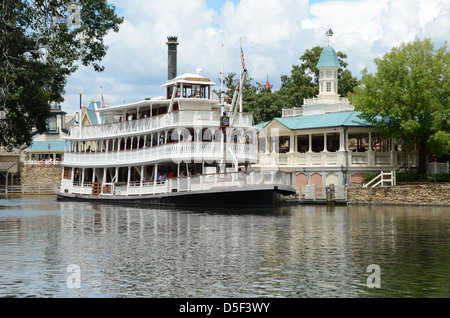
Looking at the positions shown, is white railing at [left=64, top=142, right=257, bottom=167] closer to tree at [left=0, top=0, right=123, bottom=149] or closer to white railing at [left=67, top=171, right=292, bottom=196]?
white railing at [left=67, top=171, right=292, bottom=196]

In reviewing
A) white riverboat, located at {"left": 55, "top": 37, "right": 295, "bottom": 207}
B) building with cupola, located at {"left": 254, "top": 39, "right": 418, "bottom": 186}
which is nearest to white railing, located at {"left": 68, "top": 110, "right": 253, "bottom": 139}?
white riverboat, located at {"left": 55, "top": 37, "right": 295, "bottom": 207}

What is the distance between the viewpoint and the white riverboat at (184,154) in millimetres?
40312

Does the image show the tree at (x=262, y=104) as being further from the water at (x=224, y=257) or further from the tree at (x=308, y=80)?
the water at (x=224, y=257)

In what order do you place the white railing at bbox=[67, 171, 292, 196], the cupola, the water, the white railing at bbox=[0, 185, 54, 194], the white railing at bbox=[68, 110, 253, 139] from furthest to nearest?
the white railing at bbox=[0, 185, 54, 194]
the cupola
the white railing at bbox=[68, 110, 253, 139]
the white railing at bbox=[67, 171, 292, 196]
the water

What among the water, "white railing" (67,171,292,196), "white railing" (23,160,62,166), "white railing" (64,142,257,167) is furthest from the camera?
"white railing" (23,160,62,166)

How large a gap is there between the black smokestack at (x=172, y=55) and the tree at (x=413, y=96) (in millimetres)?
16114

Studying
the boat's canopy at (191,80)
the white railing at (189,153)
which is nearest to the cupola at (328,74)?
the boat's canopy at (191,80)

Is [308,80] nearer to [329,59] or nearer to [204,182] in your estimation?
[329,59]

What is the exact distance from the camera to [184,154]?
140 feet

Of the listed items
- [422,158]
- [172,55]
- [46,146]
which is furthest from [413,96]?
[46,146]

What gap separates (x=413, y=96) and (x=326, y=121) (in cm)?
1018

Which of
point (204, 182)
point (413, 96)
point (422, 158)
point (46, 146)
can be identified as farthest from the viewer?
point (46, 146)

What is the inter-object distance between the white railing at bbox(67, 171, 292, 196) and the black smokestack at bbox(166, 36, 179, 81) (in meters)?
11.7

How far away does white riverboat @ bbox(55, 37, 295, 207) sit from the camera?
132 feet
